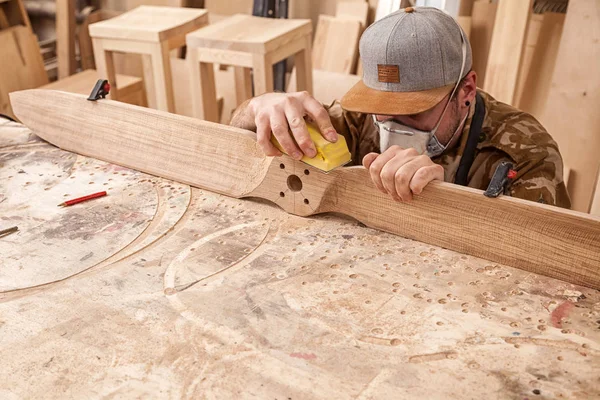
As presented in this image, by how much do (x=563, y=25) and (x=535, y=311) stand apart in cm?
203

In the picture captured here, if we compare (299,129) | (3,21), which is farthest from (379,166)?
(3,21)

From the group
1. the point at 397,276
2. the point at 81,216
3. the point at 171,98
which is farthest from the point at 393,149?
the point at 171,98

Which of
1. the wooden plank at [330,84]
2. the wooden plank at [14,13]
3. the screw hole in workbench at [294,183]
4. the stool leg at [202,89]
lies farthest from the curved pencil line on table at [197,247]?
the wooden plank at [14,13]

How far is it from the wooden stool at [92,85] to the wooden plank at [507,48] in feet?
6.77

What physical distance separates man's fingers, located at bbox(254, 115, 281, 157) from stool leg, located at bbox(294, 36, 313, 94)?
1.70 metres

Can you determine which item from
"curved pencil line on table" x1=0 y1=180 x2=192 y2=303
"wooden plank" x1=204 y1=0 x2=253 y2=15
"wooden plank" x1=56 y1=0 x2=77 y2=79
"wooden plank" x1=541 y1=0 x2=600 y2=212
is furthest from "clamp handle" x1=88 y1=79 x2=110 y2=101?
"wooden plank" x1=56 y1=0 x2=77 y2=79

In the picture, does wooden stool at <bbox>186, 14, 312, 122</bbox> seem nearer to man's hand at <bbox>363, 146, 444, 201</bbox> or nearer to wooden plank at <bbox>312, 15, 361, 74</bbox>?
wooden plank at <bbox>312, 15, 361, 74</bbox>

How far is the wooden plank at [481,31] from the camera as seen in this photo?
3.00 m

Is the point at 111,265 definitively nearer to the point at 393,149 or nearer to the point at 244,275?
the point at 244,275

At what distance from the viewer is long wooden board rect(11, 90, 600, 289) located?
42.8 inches

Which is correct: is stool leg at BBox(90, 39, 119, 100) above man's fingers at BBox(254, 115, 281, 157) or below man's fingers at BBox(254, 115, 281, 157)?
below

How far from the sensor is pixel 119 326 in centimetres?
102

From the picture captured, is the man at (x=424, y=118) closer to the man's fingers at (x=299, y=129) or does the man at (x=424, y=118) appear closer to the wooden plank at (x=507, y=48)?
the man's fingers at (x=299, y=129)

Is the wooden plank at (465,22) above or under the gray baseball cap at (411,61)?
under
